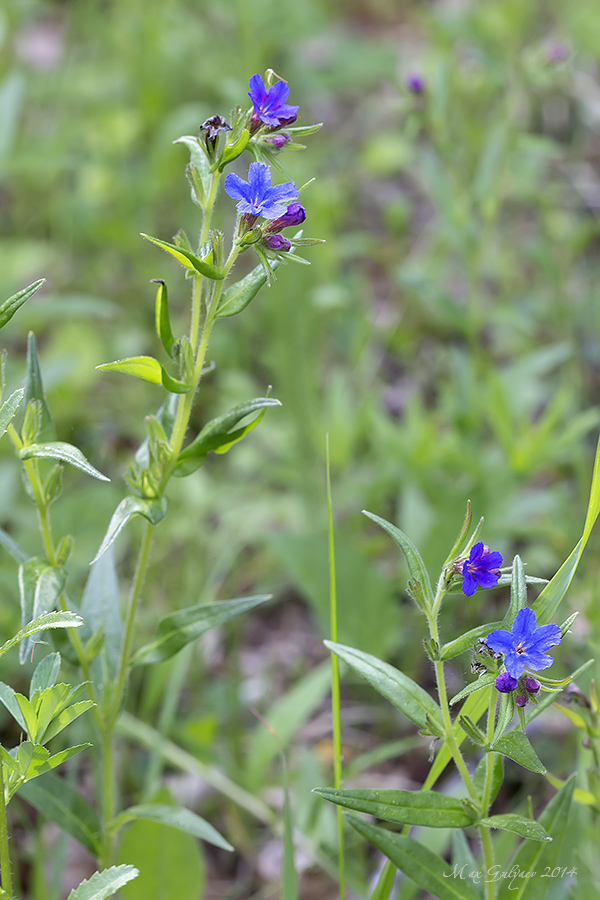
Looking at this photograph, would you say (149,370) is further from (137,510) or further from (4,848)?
(4,848)

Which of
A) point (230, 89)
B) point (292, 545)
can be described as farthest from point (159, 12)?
point (292, 545)

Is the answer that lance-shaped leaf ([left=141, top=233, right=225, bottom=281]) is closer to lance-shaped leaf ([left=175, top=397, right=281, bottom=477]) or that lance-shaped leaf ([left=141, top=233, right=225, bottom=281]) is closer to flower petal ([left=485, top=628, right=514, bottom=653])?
lance-shaped leaf ([left=175, top=397, right=281, bottom=477])

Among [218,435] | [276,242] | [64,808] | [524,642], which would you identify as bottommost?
[64,808]

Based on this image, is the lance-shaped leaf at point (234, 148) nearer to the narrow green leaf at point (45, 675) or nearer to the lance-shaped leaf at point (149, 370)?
the lance-shaped leaf at point (149, 370)

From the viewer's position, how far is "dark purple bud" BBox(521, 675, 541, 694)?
4.52 ft

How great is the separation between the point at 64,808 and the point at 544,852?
3.27 feet

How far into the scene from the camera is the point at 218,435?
5.57ft

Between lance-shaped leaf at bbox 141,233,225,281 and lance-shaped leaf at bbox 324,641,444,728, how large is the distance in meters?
0.70

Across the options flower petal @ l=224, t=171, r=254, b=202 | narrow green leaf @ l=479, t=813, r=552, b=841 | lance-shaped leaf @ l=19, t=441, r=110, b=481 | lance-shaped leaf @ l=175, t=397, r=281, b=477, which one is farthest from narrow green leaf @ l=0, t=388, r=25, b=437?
narrow green leaf @ l=479, t=813, r=552, b=841

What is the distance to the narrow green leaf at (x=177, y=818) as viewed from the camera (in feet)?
5.62

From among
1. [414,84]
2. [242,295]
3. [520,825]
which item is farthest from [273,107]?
[414,84]

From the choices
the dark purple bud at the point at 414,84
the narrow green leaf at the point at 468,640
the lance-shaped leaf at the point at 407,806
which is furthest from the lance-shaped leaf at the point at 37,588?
the dark purple bud at the point at 414,84

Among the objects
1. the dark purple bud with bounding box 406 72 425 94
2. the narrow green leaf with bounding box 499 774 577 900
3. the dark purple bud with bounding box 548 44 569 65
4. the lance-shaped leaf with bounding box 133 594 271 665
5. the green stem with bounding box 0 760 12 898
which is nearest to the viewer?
the green stem with bounding box 0 760 12 898

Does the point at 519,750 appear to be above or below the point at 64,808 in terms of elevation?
A: above
